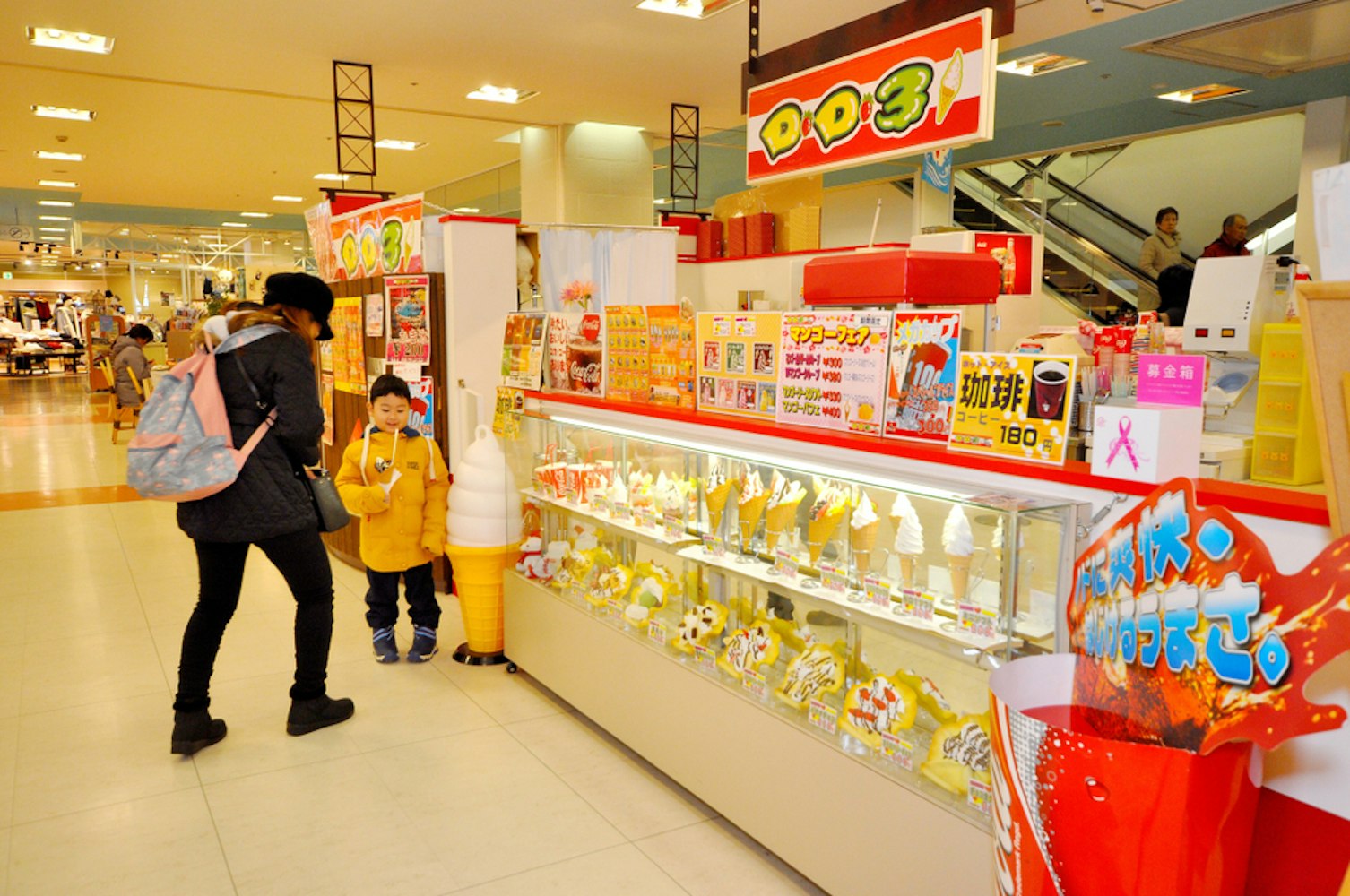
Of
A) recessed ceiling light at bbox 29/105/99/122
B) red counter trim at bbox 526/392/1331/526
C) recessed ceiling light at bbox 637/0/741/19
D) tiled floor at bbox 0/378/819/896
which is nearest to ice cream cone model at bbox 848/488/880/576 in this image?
red counter trim at bbox 526/392/1331/526

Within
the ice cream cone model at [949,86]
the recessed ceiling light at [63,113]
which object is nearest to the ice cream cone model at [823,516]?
the ice cream cone model at [949,86]

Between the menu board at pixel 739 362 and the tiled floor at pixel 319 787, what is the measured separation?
4.30ft

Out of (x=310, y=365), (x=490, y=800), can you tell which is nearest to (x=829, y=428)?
(x=490, y=800)

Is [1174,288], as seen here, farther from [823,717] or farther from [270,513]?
[270,513]

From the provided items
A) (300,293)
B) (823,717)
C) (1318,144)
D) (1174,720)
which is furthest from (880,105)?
(1318,144)

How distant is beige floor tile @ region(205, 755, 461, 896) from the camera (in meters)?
2.67

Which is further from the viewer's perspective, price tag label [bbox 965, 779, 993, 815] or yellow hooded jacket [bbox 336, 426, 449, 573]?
yellow hooded jacket [bbox 336, 426, 449, 573]

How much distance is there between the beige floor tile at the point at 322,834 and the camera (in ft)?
8.77

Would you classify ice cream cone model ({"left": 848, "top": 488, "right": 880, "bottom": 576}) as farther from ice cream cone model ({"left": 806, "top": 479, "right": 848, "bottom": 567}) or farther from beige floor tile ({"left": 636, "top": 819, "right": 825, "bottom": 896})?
beige floor tile ({"left": 636, "top": 819, "right": 825, "bottom": 896})

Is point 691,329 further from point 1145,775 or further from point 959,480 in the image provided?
point 1145,775

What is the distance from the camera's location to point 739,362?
3227 millimetres

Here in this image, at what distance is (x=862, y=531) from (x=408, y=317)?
11.9 ft

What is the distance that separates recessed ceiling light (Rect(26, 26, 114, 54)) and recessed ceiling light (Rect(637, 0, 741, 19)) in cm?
426

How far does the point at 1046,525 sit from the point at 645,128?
9767mm
